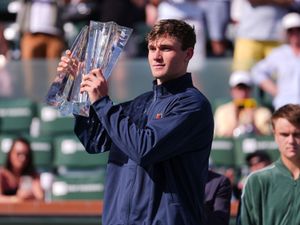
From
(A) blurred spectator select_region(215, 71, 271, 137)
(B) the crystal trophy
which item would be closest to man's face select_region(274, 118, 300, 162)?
(B) the crystal trophy

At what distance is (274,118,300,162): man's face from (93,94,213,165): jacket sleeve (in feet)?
2.92

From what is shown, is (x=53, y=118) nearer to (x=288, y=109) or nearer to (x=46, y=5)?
(x=46, y=5)

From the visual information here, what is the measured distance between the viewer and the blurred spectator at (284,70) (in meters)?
9.34

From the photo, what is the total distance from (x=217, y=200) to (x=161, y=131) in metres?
1.07

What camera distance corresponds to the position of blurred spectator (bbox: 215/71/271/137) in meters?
9.24

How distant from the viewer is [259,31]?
Result: 32.5 ft

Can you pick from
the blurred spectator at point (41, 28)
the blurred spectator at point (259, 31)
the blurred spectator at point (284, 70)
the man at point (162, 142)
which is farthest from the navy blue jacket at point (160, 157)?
the blurred spectator at point (41, 28)

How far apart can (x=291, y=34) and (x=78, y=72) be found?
5140 millimetres

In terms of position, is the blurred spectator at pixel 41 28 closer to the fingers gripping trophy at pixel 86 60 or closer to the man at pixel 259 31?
the man at pixel 259 31

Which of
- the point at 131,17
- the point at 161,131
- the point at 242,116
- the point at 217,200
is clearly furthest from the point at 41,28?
the point at 161,131

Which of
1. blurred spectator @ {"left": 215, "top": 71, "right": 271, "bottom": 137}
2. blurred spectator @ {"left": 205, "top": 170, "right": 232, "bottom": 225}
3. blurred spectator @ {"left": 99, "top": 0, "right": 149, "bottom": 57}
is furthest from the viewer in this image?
blurred spectator @ {"left": 99, "top": 0, "right": 149, "bottom": 57}

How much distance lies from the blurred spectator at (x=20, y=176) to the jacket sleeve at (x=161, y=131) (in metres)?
4.19

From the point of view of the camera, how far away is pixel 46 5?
10641mm

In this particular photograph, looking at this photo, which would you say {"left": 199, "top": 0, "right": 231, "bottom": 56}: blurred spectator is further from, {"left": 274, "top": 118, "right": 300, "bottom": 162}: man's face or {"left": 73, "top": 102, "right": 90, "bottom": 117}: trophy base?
{"left": 73, "top": 102, "right": 90, "bottom": 117}: trophy base
